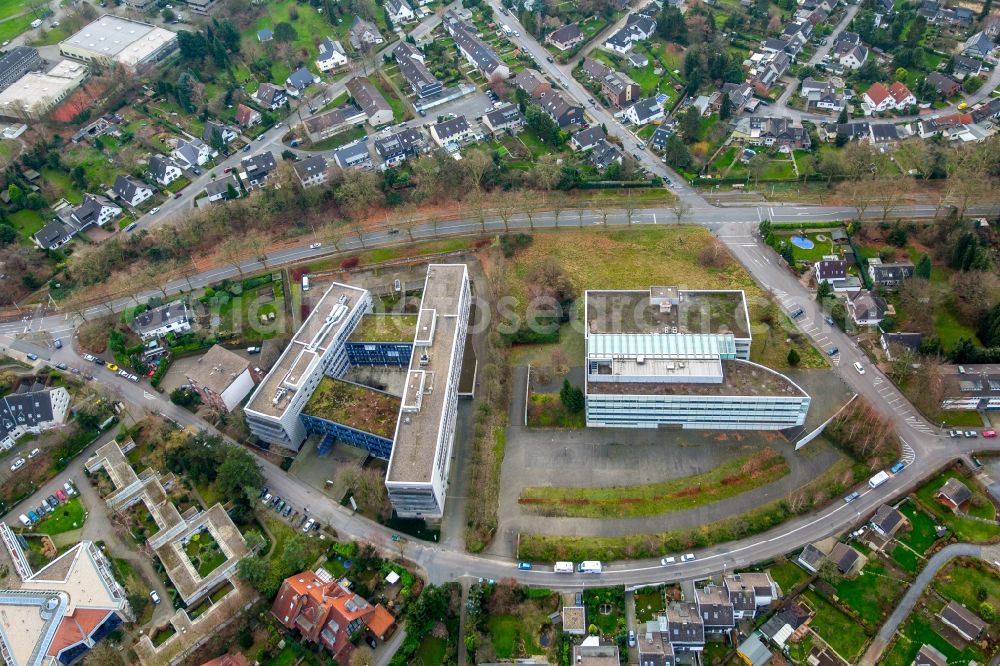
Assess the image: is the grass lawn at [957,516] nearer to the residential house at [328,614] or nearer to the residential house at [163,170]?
the residential house at [328,614]

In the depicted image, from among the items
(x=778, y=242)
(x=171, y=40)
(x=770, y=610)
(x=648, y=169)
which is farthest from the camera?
(x=171, y=40)

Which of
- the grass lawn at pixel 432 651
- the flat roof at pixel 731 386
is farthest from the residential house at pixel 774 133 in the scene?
the grass lawn at pixel 432 651

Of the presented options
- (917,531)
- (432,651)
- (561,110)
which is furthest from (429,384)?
(561,110)

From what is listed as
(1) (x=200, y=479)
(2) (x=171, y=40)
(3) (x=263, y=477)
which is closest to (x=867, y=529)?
(3) (x=263, y=477)

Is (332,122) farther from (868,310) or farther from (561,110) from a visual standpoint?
(868,310)

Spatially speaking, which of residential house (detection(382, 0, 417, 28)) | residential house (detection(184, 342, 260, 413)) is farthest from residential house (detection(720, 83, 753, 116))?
residential house (detection(184, 342, 260, 413))

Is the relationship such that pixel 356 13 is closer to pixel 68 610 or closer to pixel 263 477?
pixel 263 477
